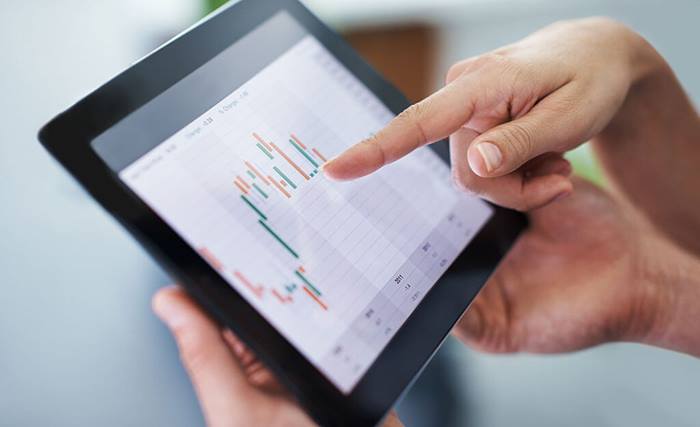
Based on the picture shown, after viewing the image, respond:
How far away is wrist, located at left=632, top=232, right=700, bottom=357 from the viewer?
83 centimetres

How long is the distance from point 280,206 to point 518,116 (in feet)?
0.97

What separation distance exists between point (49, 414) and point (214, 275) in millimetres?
850

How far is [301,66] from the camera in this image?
696mm

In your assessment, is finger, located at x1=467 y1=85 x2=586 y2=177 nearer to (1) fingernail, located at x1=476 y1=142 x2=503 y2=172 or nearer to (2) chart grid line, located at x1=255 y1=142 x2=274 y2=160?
(1) fingernail, located at x1=476 y1=142 x2=503 y2=172

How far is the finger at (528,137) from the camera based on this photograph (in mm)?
595

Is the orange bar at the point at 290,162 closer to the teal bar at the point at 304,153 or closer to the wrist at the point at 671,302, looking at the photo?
the teal bar at the point at 304,153

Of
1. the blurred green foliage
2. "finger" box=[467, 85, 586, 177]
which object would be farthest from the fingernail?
the blurred green foliage

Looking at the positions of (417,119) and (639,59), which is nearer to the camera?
(417,119)

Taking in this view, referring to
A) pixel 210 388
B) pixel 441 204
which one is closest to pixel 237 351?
pixel 210 388

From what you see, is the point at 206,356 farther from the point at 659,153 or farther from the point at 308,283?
the point at 659,153

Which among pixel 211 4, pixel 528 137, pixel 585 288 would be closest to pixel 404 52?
pixel 211 4

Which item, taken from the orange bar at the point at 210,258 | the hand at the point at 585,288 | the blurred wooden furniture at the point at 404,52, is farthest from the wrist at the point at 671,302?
the blurred wooden furniture at the point at 404,52

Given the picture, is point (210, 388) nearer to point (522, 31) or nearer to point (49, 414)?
point (49, 414)

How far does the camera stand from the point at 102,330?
4.17 feet
